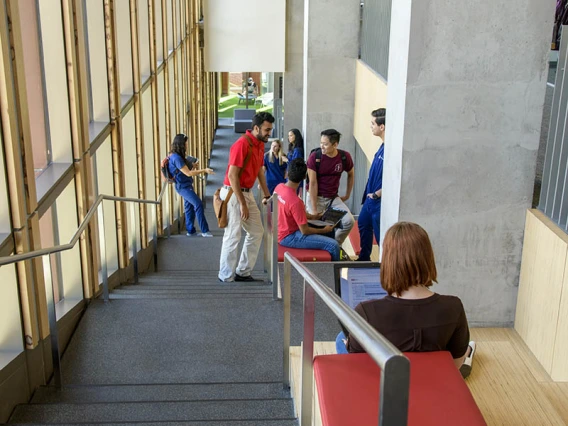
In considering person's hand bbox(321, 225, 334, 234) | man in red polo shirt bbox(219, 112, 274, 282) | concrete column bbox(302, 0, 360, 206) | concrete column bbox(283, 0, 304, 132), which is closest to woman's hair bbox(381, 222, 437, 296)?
man in red polo shirt bbox(219, 112, 274, 282)

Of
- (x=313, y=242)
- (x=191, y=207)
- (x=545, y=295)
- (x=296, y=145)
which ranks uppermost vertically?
(x=296, y=145)

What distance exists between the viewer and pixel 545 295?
441 cm

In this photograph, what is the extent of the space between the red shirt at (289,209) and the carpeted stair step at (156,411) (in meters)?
2.86

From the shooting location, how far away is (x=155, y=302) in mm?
5578

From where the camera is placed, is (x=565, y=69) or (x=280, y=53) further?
(x=280, y=53)

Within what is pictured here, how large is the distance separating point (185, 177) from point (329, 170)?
2315 mm

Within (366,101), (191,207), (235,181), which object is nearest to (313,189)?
(235,181)

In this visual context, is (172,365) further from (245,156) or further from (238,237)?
(245,156)

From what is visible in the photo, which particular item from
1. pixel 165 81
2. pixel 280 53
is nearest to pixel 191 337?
pixel 165 81

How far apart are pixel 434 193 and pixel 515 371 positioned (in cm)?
124

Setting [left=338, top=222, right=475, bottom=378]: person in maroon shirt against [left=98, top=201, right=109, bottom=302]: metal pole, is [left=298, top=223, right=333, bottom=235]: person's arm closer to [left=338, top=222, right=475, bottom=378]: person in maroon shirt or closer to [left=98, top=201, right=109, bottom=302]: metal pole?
[left=98, top=201, right=109, bottom=302]: metal pole

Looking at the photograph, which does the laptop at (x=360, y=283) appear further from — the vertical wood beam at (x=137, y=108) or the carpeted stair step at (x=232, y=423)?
the vertical wood beam at (x=137, y=108)

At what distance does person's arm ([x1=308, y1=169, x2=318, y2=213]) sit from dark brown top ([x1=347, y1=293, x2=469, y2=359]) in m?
5.19

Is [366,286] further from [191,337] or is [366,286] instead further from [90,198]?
[90,198]
